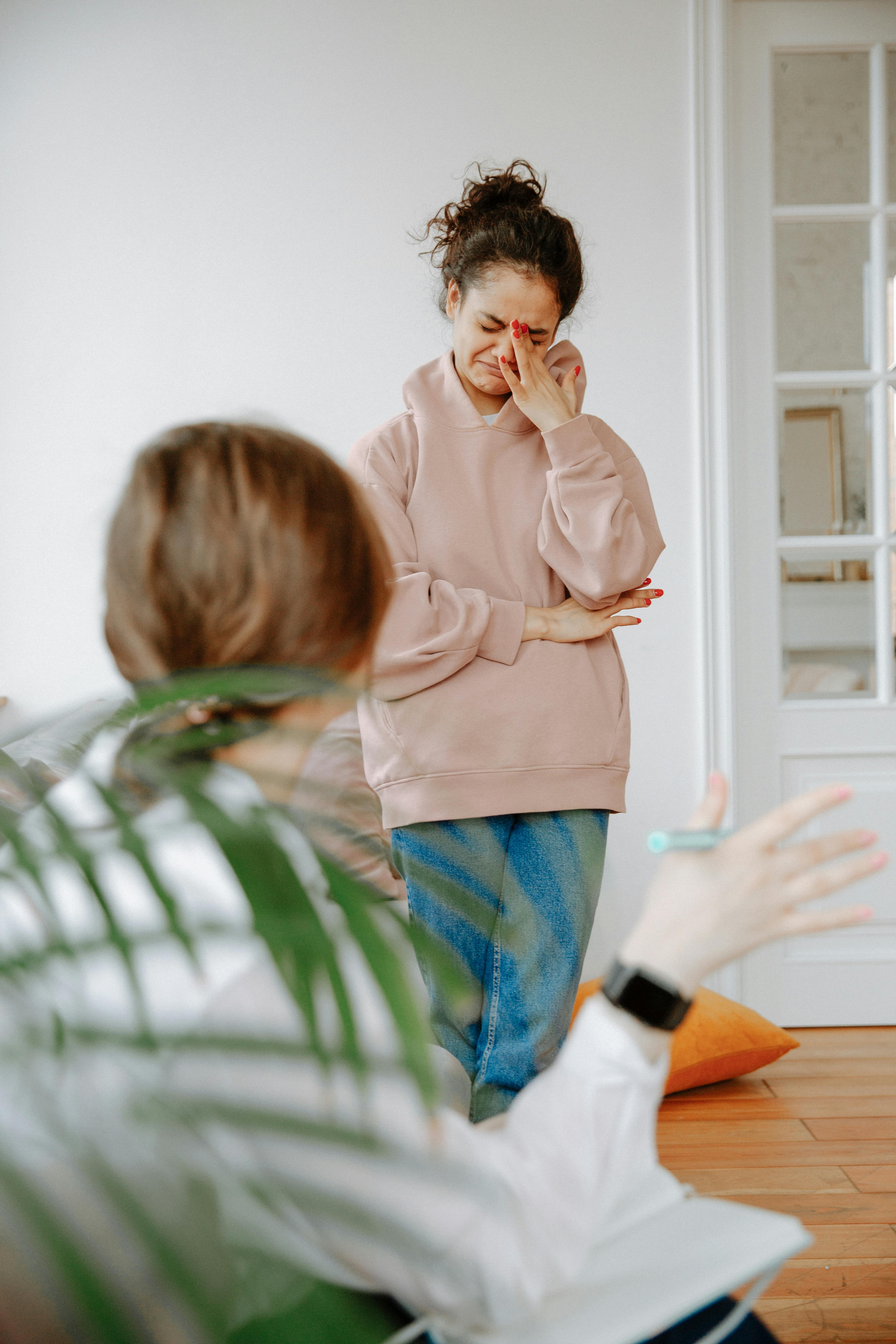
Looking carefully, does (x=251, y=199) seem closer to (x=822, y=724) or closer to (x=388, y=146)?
(x=388, y=146)

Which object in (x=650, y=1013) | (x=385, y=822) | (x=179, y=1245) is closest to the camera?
(x=179, y=1245)

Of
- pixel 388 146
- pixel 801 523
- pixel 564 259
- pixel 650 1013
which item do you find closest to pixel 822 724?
pixel 801 523

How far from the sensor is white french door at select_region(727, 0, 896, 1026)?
106 inches

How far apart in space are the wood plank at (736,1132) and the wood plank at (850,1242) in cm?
33

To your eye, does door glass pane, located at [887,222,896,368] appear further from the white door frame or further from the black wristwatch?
the black wristwatch

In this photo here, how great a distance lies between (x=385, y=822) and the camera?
1.43 meters

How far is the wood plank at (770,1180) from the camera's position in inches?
67.0

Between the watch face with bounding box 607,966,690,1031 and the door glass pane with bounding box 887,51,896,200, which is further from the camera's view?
the door glass pane with bounding box 887,51,896,200

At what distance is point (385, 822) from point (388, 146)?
2.04 m

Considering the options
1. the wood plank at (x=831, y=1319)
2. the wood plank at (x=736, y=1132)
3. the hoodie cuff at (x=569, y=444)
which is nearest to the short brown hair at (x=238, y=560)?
the hoodie cuff at (x=569, y=444)

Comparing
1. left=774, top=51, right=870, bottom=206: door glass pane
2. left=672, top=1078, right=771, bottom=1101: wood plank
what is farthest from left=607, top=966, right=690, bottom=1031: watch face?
left=774, top=51, right=870, bottom=206: door glass pane

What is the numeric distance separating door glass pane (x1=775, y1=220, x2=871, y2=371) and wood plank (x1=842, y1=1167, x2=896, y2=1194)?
6.28 ft

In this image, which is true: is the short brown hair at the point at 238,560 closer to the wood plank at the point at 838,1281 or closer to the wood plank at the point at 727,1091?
the wood plank at the point at 838,1281

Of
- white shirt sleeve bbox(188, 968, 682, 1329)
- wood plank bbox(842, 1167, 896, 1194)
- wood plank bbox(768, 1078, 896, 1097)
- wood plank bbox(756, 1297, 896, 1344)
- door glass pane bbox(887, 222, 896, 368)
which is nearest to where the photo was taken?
→ white shirt sleeve bbox(188, 968, 682, 1329)
